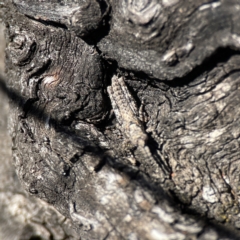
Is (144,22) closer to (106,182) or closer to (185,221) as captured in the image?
(106,182)

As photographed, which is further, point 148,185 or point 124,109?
point 124,109

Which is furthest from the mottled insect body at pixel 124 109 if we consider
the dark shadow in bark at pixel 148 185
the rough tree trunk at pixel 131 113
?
the dark shadow in bark at pixel 148 185

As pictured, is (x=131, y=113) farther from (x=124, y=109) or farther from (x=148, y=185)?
(x=148, y=185)

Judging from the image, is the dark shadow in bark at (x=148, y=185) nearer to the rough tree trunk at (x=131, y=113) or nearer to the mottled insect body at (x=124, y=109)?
the rough tree trunk at (x=131, y=113)

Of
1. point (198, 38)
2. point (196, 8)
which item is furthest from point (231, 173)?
point (196, 8)

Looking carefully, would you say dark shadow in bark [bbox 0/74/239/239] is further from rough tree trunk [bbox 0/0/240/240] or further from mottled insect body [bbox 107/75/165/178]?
mottled insect body [bbox 107/75/165/178]

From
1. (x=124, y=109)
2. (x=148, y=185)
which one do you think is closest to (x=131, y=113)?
(x=124, y=109)

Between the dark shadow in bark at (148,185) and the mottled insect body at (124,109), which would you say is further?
the mottled insect body at (124,109)

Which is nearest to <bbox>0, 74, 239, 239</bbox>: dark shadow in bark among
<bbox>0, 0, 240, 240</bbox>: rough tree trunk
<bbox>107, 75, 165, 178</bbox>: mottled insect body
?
<bbox>0, 0, 240, 240</bbox>: rough tree trunk
